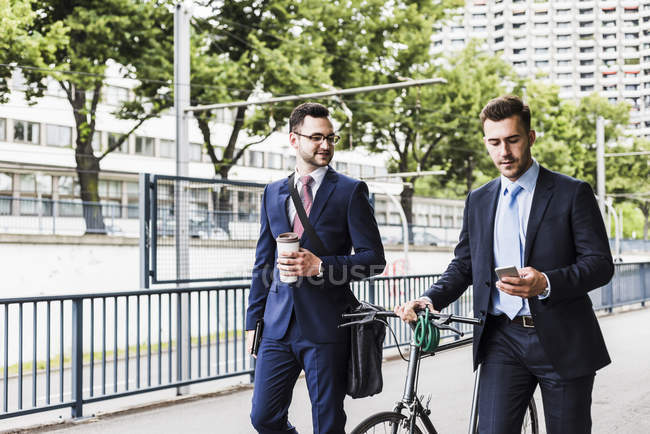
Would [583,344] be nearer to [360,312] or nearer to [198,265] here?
[360,312]

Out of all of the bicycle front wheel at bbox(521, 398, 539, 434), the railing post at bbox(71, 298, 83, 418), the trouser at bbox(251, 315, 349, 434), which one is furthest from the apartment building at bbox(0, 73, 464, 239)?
the trouser at bbox(251, 315, 349, 434)

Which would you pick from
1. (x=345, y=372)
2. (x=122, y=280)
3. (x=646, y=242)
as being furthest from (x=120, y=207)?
(x=646, y=242)

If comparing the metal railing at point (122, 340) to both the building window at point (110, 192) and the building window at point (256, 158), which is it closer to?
the building window at point (110, 192)

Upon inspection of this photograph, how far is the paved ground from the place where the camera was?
22.6 ft

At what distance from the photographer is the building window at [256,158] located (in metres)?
65.8

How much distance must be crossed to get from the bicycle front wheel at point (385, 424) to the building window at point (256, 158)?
62.5m

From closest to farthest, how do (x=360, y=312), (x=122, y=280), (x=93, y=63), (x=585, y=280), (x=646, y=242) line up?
(x=585, y=280) < (x=360, y=312) < (x=122, y=280) < (x=93, y=63) < (x=646, y=242)

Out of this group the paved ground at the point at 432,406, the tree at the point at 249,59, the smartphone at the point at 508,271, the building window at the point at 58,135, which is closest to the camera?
the smartphone at the point at 508,271

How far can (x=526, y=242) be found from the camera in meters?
3.28

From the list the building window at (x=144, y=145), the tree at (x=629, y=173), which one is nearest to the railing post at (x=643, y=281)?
the tree at (x=629, y=173)

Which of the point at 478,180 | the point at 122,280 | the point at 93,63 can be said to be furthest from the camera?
the point at 478,180

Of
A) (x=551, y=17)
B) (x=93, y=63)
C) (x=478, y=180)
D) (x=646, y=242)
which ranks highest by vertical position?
(x=551, y=17)

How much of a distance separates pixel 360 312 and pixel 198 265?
623 centimetres

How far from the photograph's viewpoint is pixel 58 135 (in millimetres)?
51969
